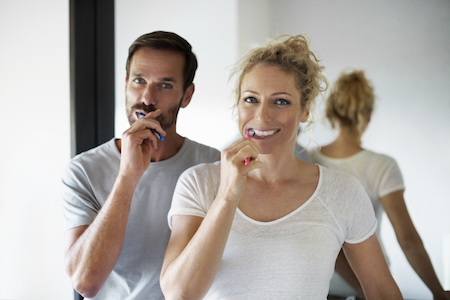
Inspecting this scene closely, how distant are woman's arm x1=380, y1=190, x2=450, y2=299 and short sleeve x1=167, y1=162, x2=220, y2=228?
671 mm

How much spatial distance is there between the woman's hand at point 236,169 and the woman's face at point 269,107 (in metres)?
0.12

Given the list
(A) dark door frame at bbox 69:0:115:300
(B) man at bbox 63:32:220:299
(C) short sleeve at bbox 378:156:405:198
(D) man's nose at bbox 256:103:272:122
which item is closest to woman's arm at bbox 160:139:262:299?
(D) man's nose at bbox 256:103:272:122

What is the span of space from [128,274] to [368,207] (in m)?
0.82

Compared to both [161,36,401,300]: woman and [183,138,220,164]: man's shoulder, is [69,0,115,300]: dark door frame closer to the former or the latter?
[183,138,220,164]: man's shoulder

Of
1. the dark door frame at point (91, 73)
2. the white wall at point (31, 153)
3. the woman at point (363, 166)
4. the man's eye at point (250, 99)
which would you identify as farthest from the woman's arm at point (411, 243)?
the white wall at point (31, 153)

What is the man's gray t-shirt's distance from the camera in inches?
46.1

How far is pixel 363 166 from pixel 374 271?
1.24ft

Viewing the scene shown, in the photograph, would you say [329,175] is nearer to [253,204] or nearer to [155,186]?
[253,204]

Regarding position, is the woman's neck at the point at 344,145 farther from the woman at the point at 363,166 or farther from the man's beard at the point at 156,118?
the man's beard at the point at 156,118

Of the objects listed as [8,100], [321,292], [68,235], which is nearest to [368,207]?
[321,292]

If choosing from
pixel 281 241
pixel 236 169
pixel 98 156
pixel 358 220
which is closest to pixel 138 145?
pixel 98 156

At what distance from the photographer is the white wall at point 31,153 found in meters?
1.67

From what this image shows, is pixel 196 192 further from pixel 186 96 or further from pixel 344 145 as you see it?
pixel 344 145

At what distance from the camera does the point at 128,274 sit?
119 cm
